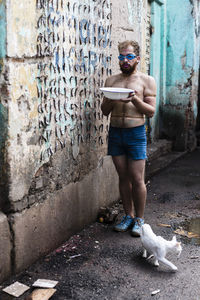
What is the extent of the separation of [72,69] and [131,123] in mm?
773

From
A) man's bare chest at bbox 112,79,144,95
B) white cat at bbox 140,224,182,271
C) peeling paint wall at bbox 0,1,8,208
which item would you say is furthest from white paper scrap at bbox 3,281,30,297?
man's bare chest at bbox 112,79,144,95

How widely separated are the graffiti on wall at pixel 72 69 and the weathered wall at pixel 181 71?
13.1 feet

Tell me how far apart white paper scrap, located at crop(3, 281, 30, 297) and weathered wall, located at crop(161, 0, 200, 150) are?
232 inches

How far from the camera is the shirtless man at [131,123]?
3.80 metres

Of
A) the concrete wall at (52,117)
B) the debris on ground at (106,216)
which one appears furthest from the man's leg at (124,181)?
the concrete wall at (52,117)

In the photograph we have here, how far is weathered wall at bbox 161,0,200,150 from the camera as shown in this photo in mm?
8031

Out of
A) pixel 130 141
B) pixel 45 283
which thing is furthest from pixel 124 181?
pixel 45 283

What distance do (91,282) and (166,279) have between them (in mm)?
604

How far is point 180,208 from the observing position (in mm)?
5074

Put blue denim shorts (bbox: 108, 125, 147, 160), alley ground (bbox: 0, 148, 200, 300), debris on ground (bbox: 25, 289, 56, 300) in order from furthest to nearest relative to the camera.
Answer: blue denim shorts (bbox: 108, 125, 147, 160), alley ground (bbox: 0, 148, 200, 300), debris on ground (bbox: 25, 289, 56, 300)

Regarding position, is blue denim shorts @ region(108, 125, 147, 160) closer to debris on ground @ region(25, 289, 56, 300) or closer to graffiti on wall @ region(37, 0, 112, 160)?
graffiti on wall @ region(37, 0, 112, 160)

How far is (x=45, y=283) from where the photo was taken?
3.04 metres

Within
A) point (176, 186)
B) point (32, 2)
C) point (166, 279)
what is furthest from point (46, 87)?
point (176, 186)

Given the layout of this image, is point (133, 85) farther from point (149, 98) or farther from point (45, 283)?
point (45, 283)
